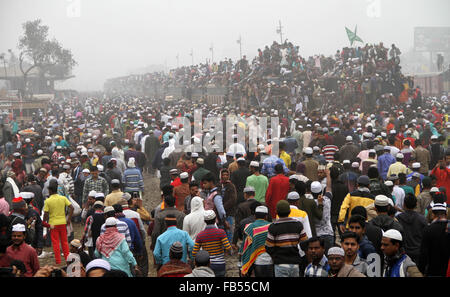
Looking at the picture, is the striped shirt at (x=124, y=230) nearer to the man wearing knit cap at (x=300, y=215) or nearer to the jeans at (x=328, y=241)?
the man wearing knit cap at (x=300, y=215)

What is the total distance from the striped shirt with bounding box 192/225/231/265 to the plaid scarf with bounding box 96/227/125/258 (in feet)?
3.04

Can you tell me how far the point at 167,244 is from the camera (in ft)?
20.5

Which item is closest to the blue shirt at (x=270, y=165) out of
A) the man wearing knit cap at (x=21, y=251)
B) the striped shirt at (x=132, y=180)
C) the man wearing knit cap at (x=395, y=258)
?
the striped shirt at (x=132, y=180)

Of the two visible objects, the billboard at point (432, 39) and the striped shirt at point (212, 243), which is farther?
the billboard at point (432, 39)

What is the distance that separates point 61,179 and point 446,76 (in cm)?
3531

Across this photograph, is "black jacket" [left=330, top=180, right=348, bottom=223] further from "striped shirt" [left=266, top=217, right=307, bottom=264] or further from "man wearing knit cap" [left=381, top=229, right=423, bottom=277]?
"man wearing knit cap" [left=381, top=229, right=423, bottom=277]

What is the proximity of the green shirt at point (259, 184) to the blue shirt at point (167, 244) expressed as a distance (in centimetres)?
→ 284

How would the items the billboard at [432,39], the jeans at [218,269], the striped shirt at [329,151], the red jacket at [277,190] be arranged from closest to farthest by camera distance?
the jeans at [218,269] → the red jacket at [277,190] → the striped shirt at [329,151] → the billboard at [432,39]

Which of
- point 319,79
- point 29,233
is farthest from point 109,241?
point 319,79

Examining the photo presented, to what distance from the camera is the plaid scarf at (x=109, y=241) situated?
6008 mm

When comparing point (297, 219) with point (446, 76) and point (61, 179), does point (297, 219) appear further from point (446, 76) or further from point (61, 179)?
point (446, 76)

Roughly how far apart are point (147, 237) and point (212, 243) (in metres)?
4.61

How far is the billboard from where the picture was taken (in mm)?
89062

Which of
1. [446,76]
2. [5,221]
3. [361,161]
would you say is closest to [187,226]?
[5,221]
